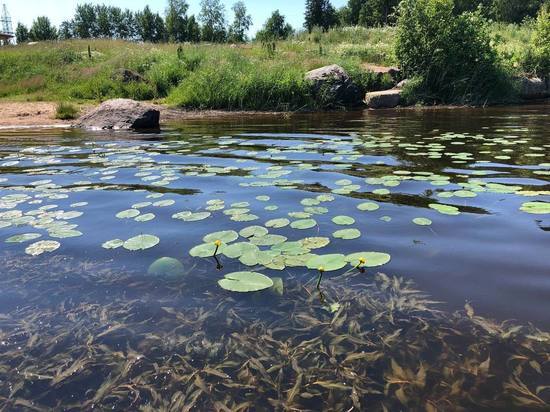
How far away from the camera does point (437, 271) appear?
2.47 meters

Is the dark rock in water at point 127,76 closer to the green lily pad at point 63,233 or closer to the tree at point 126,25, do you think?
the green lily pad at point 63,233

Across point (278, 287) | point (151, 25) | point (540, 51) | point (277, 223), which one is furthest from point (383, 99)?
point (151, 25)

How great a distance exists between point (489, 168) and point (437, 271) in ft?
10.2

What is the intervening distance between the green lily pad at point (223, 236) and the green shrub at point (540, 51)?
19455mm

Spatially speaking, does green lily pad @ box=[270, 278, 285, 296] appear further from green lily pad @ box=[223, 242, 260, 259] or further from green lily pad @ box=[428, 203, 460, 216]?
green lily pad @ box=[428, 203, 460, 216]

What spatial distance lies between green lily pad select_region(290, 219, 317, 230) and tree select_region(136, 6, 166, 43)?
55697 mm

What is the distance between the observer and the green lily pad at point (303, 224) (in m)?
3.12

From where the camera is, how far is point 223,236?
2.93m

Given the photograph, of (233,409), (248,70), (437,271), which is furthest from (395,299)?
(248,70)

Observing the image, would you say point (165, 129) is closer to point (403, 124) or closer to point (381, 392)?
point (403, 124)

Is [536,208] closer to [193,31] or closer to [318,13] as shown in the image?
[193,31]

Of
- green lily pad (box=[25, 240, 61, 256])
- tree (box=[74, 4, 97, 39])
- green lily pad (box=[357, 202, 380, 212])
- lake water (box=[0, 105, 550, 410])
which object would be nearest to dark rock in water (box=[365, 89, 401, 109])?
lake water (box=[0, 105, 550, 410])

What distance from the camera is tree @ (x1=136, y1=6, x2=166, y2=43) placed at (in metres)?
53.7

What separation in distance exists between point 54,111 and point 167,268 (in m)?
12.7
